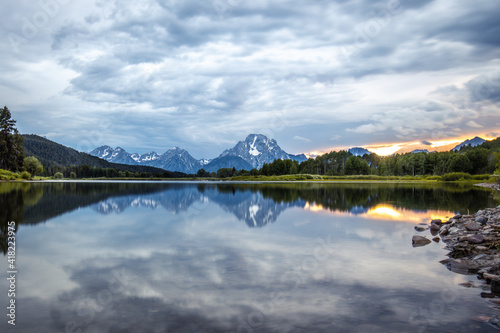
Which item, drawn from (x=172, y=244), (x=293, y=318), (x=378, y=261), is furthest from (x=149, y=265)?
(x=378, y=261)

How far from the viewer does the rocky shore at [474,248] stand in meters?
13.2

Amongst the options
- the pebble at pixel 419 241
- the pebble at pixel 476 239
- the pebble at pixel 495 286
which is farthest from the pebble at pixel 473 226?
the pebble at pixel 495 286

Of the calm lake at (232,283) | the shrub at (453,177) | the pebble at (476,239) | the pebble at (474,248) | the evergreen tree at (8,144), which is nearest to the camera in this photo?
the calm lake at (232,283)

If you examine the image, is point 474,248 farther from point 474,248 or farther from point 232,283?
point 232,283

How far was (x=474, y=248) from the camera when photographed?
661 inches

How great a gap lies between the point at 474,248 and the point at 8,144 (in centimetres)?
13915

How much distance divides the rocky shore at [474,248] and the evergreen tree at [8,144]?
440 ft

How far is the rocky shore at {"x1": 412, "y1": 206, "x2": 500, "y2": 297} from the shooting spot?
519 inches

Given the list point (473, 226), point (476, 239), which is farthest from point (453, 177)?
point (476, 239)

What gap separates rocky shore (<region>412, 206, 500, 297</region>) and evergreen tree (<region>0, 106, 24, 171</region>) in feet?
440

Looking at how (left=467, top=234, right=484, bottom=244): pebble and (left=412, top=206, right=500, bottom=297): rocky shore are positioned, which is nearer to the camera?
(left=412, top=206, right=500, bottom=297): rocky shore

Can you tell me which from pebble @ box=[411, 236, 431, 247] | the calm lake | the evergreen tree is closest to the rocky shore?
pebble @ box=[411, 236, 431, 247]

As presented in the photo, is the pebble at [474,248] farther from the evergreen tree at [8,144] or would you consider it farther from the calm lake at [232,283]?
the evergreen tree at [8,144]

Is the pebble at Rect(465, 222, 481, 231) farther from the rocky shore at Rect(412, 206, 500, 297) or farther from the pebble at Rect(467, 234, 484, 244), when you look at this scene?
the pebble at Rect(467, 234, 484, 244)
